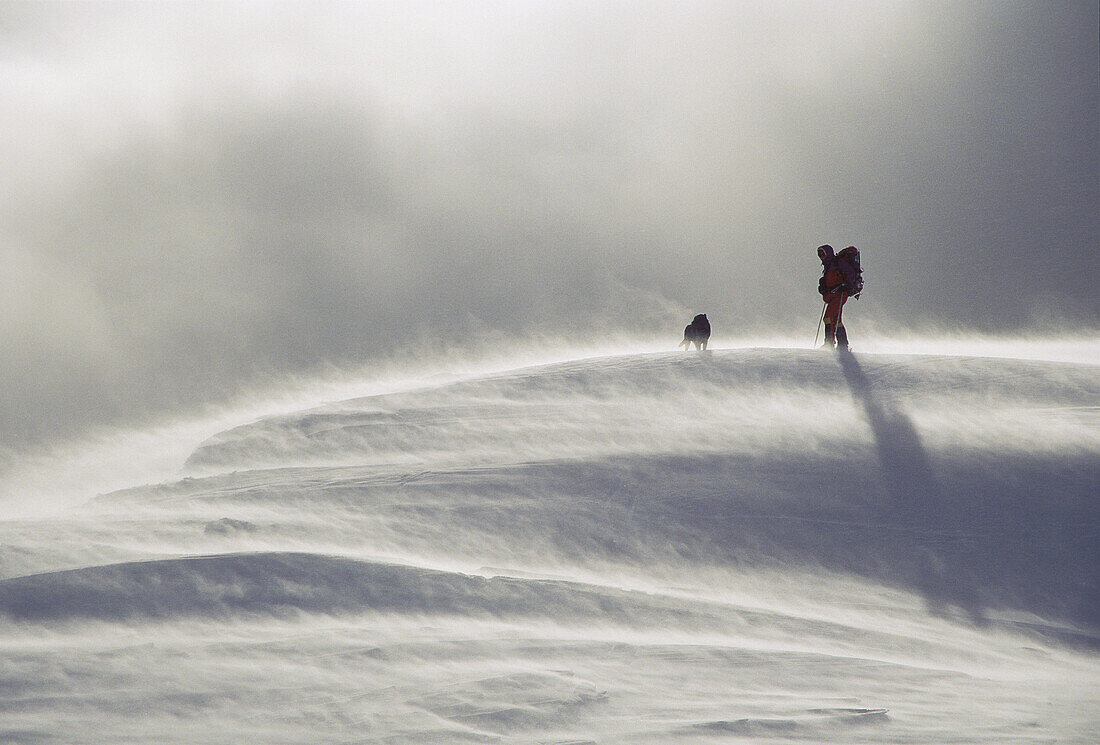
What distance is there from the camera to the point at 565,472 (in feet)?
23.2

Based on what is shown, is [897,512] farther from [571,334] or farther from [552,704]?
[571,334]

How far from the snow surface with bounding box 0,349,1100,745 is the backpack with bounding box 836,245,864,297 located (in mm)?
1209

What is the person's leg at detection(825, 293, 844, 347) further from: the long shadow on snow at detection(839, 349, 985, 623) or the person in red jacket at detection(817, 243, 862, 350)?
the long shadow on snow at detection(839, 349, 985, 623)

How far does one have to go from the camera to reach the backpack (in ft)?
31.5

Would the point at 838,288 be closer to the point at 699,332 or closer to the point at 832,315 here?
the point at 832,315

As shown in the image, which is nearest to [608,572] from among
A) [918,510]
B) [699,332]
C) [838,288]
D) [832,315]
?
[918,510]

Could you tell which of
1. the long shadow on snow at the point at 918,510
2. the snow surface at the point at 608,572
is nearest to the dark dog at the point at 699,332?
the snow surface at the point at 608,572

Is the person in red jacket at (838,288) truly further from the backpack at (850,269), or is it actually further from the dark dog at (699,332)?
the dark dog at (699,332)

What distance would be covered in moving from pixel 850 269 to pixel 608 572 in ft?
16.5

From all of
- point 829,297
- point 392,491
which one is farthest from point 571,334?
point 392,491

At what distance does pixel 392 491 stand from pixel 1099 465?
5053 millimetres

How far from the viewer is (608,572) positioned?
5988 millimetres

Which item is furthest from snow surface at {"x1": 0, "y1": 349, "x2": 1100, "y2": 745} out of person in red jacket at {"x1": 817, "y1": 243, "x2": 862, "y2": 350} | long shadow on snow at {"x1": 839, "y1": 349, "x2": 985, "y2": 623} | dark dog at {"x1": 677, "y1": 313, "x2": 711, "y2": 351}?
dark dog at {"x1": 677, "y1": 313, "x2": 711, "y2": 351}

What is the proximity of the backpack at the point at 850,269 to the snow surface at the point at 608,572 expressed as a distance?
1209 millimetres
